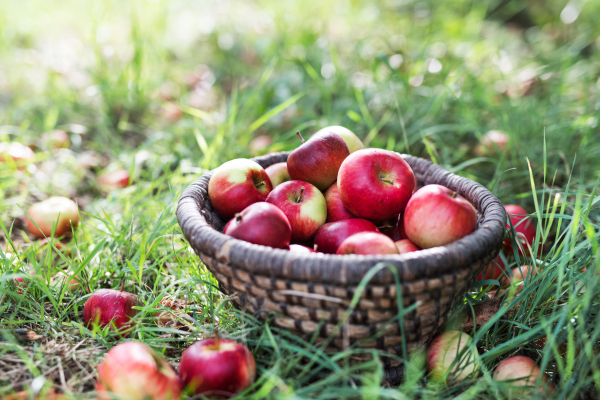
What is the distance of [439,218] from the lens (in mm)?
1439

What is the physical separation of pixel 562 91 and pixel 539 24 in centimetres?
277

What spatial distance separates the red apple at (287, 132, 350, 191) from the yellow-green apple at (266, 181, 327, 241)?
7 cm

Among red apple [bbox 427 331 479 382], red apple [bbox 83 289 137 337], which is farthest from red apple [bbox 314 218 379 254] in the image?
red apple [bbox 83 289 137 337]

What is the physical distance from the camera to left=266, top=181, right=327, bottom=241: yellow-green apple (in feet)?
5.45

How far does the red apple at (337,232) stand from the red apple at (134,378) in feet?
2.18

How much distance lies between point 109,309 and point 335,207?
0.94 meters

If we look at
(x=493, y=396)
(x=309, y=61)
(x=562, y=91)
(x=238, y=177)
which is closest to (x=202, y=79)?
(x=309, y=61)

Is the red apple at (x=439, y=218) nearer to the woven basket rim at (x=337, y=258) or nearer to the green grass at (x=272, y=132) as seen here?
the woven basket rim at (x=337, y=258)

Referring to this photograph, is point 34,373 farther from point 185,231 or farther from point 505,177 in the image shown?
point 505,177

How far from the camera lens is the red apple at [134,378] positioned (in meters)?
1.12

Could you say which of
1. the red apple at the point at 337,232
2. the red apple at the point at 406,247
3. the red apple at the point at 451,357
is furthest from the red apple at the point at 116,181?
the red apple at the point at 451,357

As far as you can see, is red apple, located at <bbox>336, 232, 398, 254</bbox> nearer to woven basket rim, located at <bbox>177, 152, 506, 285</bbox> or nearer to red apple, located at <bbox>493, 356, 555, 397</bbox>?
woven basket rim, located at <bbox>177, 152, 506, 285</bbox>

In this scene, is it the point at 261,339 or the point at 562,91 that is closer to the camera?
the point at 261,339

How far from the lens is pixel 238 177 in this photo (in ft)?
5.60
